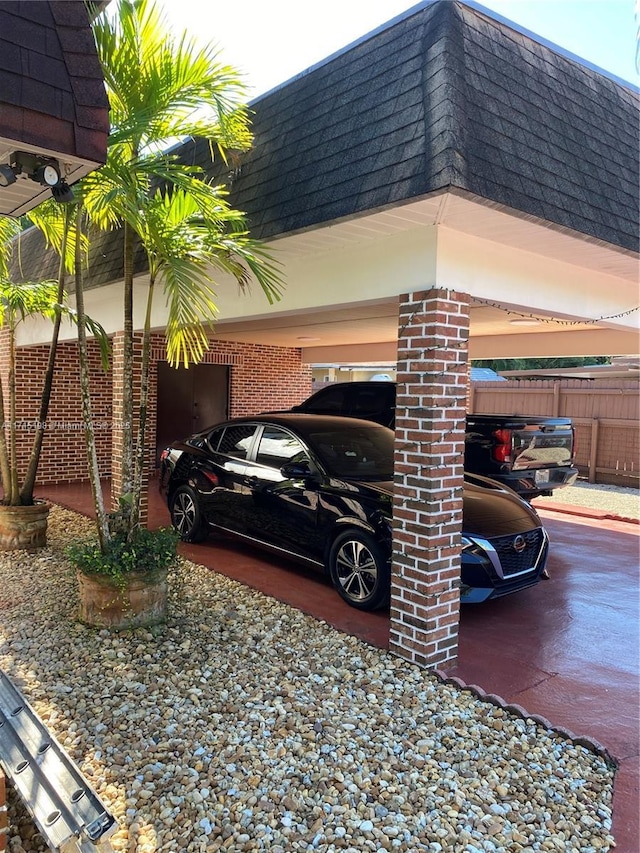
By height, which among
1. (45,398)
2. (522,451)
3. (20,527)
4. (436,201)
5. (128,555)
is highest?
(436,201)

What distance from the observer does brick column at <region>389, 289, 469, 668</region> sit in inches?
156

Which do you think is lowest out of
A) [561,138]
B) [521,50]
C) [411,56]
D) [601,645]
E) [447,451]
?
[601,645]

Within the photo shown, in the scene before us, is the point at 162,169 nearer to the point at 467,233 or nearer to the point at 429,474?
the point at 467,233

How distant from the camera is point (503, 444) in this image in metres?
7.60

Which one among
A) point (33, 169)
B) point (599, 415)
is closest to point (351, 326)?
point (33, 169)

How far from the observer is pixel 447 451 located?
4.03m

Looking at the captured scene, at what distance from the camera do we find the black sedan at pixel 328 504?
483 centimetres

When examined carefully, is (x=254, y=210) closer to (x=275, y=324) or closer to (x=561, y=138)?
(x=561, y=138)

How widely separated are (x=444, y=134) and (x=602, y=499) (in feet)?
30.0

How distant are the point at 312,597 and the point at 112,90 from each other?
13.8 ft

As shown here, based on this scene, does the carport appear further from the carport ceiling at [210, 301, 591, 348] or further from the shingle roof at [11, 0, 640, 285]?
the carport ceiling at [210, 301, 591, 348]

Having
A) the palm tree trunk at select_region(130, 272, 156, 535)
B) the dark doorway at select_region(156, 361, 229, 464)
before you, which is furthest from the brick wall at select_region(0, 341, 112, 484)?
the palm tree trunk at select_region(130, 272, 156, 535)

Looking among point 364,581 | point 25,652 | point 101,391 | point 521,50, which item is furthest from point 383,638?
point 101,391

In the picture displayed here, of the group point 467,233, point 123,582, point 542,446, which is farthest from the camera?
point 542,446
